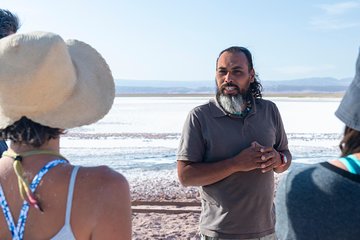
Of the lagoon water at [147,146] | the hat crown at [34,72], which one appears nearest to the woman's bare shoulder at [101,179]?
the hat crown at [34,72]

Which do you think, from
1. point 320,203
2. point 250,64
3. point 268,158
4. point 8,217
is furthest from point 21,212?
point 250,64

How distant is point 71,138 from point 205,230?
19.3 meters

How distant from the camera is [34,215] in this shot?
5.18 ft

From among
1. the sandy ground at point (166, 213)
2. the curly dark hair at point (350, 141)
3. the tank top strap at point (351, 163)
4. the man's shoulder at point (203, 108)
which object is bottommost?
the sandy ground at point (166, 213)

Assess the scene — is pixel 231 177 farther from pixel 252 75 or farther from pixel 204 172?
pixel 252 75

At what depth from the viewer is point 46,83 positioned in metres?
1.58

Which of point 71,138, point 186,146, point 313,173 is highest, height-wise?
point 313,173

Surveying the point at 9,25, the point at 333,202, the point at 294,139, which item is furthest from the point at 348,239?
the point at 294,139

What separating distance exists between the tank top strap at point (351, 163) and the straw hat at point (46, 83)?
79cm

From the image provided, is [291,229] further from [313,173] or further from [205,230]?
[205,230]

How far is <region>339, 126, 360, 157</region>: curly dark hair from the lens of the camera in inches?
54.9

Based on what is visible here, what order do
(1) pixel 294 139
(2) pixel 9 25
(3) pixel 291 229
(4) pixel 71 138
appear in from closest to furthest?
1. (3) pixel 291 229
2. (2) pixel 9 25
3. (1) pixel 294 139
4. (4) pixel 71 138

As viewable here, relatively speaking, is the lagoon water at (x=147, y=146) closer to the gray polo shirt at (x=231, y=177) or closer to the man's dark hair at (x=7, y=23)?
the gray polo shirt at (x=231, y=177)

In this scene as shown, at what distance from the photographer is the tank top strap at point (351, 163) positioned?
135cm
